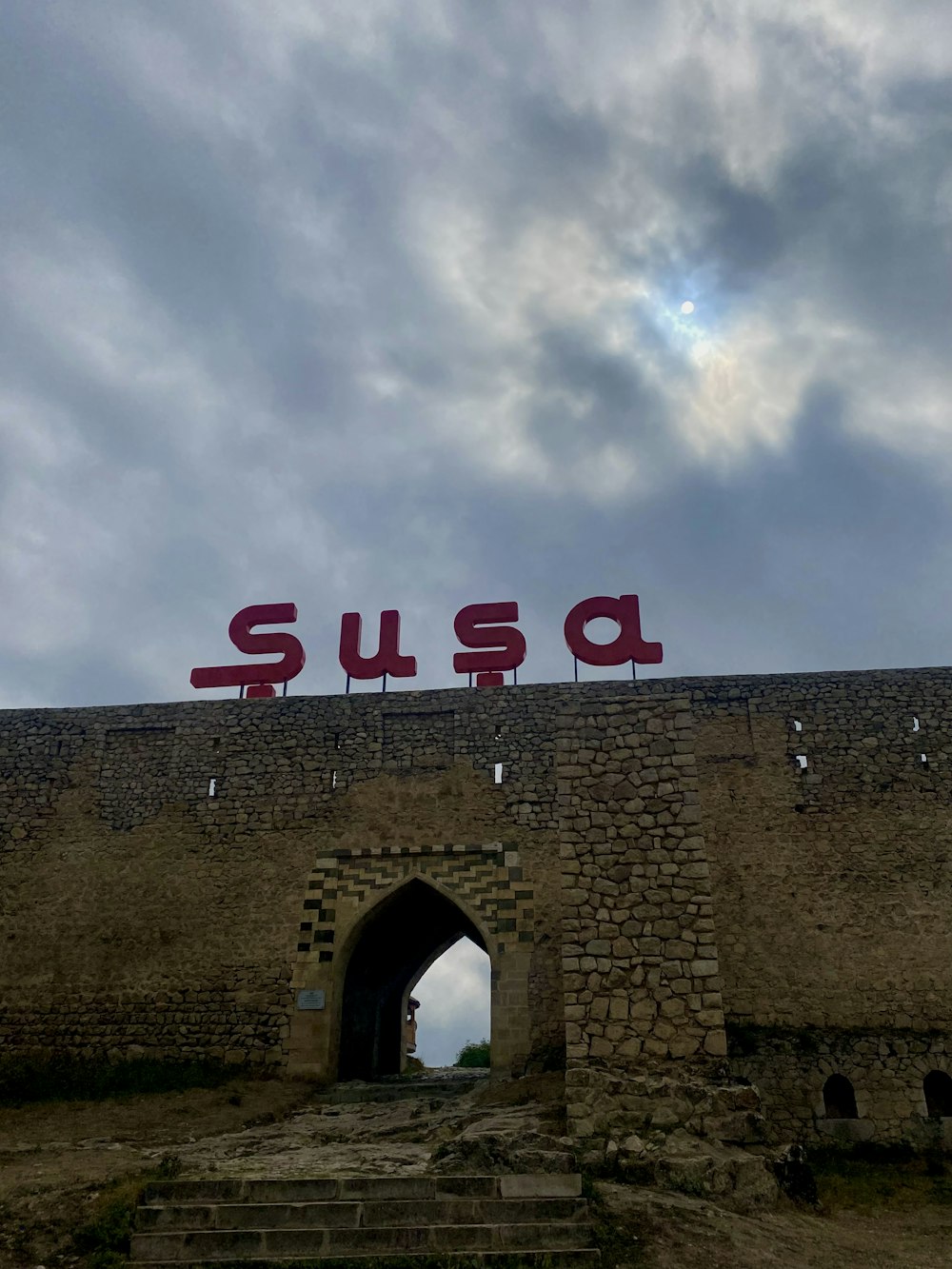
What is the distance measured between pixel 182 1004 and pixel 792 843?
9106 millimetres

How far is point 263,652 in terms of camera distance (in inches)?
667

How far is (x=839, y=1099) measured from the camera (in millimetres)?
11617

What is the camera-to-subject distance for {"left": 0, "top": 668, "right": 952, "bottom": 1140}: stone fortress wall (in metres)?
12.3

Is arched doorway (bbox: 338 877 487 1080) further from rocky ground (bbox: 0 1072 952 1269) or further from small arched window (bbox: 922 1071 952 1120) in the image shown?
small arched window (bbox: 922 1071 952 1120)

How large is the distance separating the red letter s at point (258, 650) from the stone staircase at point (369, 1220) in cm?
1106

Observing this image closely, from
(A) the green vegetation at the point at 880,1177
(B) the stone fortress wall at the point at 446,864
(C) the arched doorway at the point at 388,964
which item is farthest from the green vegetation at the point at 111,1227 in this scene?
(C) the arched doorway at the point at 388,964

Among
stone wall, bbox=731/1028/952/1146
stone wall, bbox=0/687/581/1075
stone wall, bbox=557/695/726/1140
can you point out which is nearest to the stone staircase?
stone wall, bbox=557/695/726/1140

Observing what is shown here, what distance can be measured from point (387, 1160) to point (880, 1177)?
581cm

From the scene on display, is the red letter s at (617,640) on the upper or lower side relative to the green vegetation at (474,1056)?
upper

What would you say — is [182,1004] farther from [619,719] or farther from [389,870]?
[619,719]

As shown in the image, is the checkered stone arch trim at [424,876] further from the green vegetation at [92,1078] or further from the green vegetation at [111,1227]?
the green vegetation at [111,1227]

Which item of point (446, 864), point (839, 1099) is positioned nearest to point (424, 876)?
point (446, 864)

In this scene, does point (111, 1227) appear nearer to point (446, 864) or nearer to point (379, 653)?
point (446, 864)

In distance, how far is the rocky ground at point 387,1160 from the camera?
17.6 feet
